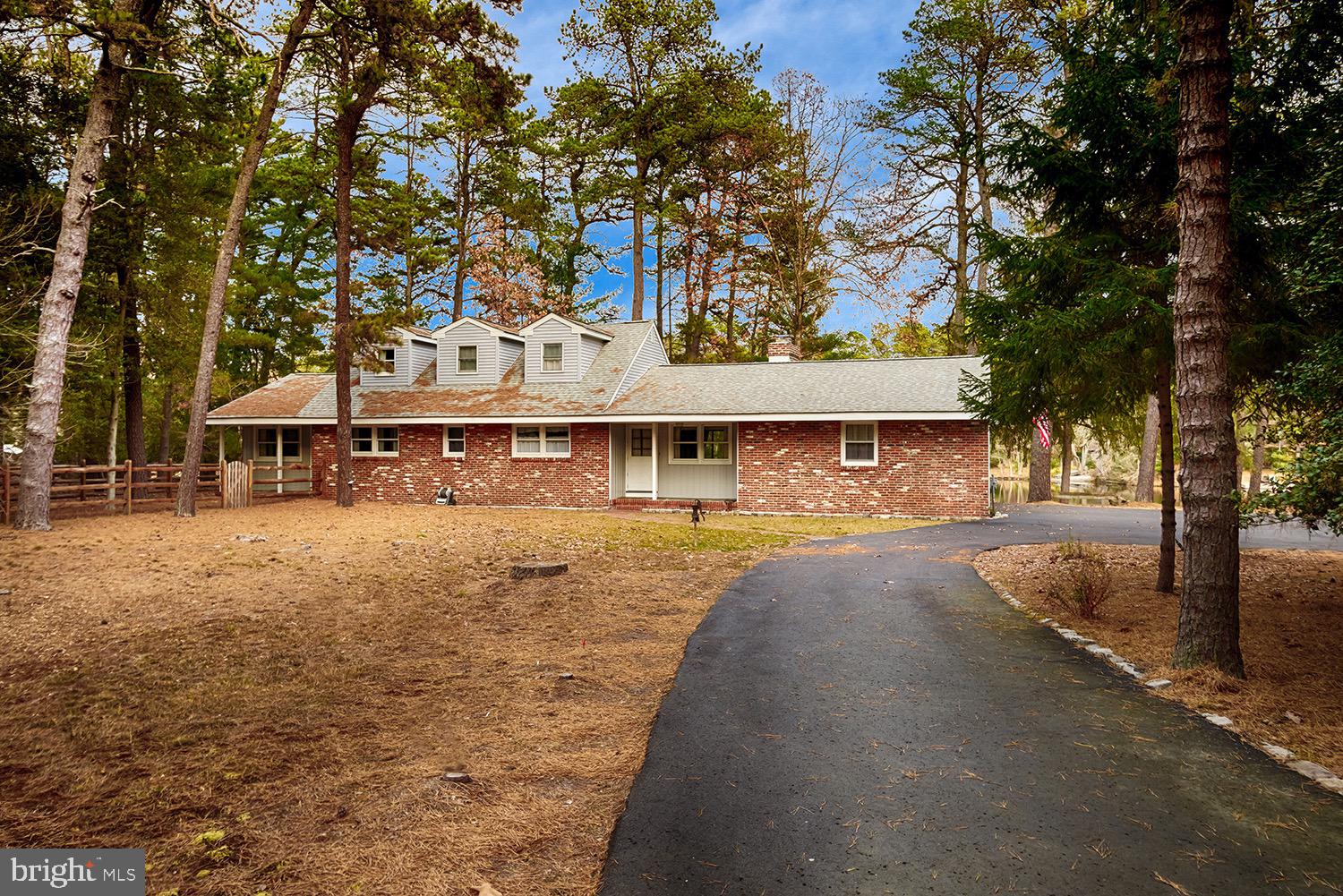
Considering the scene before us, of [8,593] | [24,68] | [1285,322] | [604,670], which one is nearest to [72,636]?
[8,593]

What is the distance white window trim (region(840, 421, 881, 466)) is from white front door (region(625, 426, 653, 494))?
19.3ft

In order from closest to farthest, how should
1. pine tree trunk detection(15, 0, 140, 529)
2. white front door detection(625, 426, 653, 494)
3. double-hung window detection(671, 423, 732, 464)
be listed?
pine tree trunk detection(15, 0, 140, 529) → double-hung window detection(671, 423, 732, 464) → white front door detection(625, 426, 653, 494)

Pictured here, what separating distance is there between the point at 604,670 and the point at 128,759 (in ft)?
10.3

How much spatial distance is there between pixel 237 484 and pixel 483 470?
6.39 metres

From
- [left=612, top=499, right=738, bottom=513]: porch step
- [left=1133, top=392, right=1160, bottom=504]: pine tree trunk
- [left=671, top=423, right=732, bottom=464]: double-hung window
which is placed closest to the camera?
[left=612, top=499, right=738, bottom=513]: porch step

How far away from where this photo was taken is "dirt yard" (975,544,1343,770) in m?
4.69

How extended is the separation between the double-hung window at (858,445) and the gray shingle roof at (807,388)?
0.74 m

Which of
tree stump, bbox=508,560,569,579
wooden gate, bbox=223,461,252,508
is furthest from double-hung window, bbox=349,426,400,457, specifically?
tree stump, bbox=508,560,569,579

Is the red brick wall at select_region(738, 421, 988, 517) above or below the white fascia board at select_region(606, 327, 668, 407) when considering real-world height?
below

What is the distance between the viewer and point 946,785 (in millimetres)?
3771

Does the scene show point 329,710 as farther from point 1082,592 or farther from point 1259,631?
point 1259,631

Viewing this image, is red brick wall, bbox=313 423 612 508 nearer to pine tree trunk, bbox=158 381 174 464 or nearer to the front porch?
the front porch

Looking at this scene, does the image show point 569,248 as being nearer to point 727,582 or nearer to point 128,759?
point 727,582

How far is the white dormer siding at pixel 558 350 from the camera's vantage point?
867 inches
